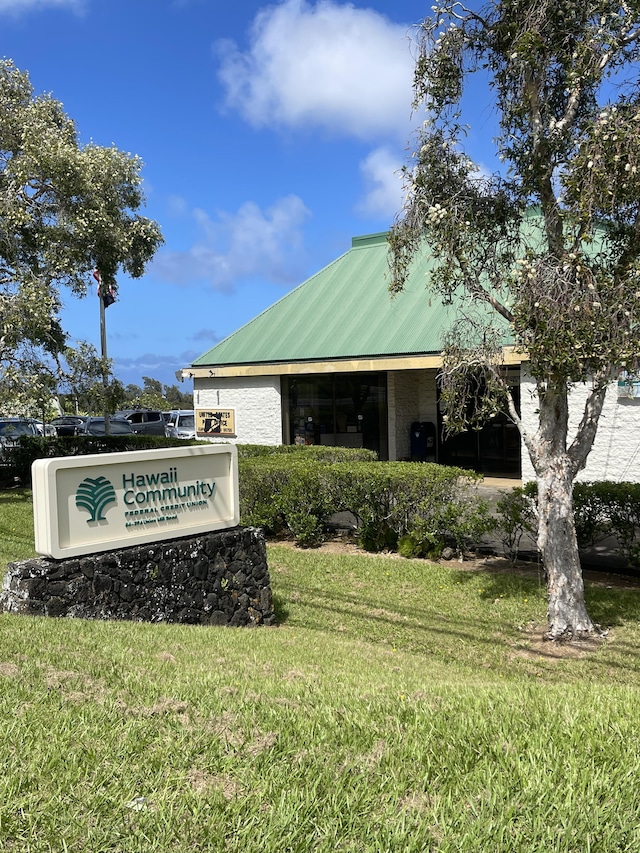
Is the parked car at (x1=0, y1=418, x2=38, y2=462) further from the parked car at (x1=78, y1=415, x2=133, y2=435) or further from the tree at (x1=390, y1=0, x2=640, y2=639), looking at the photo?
the tree at (x1=390, y1=0, x2=640, y2=639)

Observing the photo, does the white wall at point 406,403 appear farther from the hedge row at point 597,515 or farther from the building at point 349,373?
the hedge row at point 597,515

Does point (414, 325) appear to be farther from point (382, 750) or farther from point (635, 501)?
point (382, 750)

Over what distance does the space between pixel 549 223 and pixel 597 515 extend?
13.7 ft

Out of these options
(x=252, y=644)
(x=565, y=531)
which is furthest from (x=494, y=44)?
(x=252, y=644)

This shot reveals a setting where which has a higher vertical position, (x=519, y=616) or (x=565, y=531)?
(x=565, y=531)

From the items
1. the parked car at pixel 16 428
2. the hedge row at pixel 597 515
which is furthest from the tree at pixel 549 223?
the parked car at pixel 16 428

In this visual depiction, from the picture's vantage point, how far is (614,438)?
15203mm

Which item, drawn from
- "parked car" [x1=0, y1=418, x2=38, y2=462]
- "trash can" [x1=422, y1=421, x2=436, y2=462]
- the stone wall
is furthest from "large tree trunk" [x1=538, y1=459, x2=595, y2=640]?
"parked car" [x1=0, y1=418, x2=38, y2=462]

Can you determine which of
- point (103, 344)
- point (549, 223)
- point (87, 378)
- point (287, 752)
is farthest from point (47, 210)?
point (287, 752)

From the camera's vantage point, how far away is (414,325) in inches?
738

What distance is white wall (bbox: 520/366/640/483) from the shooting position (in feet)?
49.2

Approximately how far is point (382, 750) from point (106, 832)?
1350mm

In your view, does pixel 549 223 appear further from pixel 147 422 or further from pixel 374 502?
pixel 147 422

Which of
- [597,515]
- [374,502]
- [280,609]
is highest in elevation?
[374,502]
